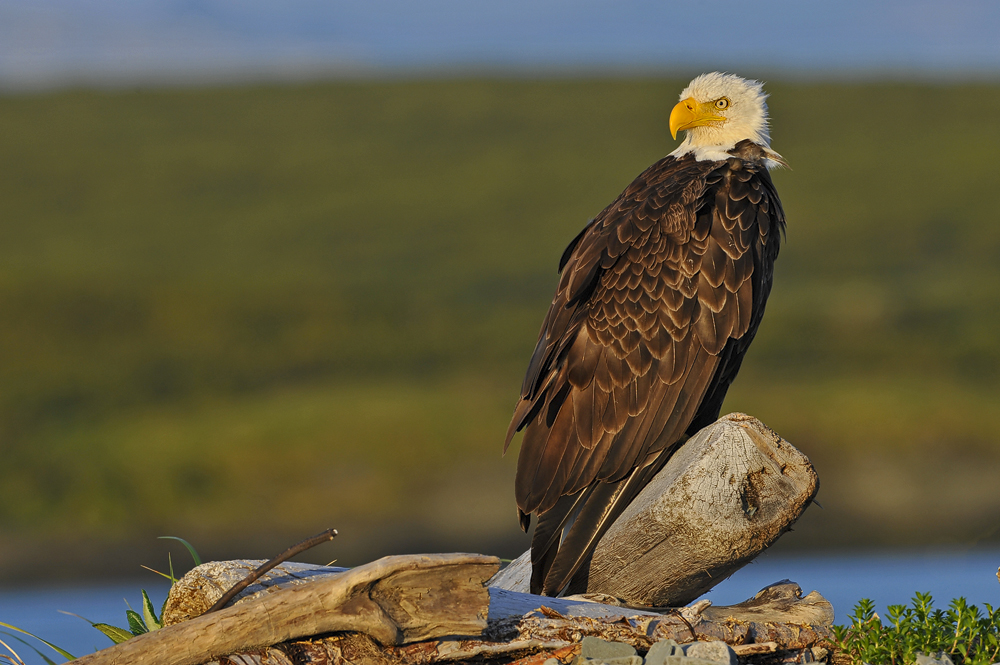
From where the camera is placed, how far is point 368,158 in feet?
203

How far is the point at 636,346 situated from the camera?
6961 mm

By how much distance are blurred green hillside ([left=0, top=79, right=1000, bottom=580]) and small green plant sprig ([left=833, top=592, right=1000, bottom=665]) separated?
19782mm

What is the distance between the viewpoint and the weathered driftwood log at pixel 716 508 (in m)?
5.84

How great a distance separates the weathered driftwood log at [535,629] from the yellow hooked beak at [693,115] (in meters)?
3.62

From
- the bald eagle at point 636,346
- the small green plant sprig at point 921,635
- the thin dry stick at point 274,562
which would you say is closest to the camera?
the thin dry stick at point 274,562

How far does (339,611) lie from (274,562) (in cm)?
35

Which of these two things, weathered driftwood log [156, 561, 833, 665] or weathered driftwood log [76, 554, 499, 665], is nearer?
weathered driftwood log [76, 554, 499, 665]

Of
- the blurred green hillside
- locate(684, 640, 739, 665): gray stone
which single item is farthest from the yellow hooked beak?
the blurred green hillside

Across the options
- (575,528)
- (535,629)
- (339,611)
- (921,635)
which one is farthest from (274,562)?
(921,635)

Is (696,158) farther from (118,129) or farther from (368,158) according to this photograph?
(118,129)

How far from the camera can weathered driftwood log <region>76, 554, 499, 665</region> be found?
486 cm

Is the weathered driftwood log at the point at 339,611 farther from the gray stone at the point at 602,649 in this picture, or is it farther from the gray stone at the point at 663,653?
the gray stone at the point at 663,653

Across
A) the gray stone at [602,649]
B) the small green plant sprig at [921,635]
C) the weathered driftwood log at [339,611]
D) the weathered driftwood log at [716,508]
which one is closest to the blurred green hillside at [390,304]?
the weathered driftwood log at [716,508]

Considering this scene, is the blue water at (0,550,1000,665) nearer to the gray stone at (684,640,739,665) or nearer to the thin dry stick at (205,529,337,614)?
the gray stone at (684,640,739,665)
